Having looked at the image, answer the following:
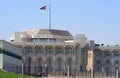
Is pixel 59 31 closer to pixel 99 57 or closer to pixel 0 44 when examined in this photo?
pixel 99 57

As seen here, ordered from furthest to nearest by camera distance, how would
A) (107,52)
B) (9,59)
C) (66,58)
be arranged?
(107,52), (66,58), (9,59)

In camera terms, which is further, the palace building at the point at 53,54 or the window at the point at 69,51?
the window at the point at 69,51

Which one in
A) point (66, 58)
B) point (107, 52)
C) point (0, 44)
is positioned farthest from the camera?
point (107, 52)

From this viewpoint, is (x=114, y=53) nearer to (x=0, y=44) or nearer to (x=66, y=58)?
(x=66, y=58)

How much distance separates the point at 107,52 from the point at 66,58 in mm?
16914

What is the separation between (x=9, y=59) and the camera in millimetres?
110625

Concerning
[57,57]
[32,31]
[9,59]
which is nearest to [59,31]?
[32,31]

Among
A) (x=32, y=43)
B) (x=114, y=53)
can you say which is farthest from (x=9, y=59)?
(x=114, y=53)

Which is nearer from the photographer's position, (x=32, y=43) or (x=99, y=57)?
(x=32, y=43)

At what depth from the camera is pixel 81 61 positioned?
6629 inches

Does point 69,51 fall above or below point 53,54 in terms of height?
above

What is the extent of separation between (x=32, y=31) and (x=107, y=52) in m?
27.3

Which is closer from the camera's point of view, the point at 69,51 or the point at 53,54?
the point at 69,51

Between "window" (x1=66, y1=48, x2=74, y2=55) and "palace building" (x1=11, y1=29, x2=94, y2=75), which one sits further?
"window" (x1=66, y1=48, x2=74, y2=55)
